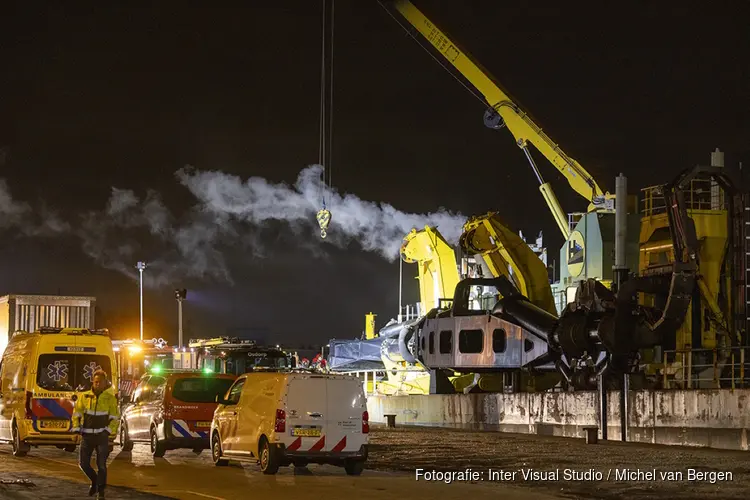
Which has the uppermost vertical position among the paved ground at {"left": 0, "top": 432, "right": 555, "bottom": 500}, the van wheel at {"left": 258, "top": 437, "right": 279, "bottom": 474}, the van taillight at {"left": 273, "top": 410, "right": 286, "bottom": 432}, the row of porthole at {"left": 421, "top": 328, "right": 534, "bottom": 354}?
the row of porthole at {"left": 421, "top": 328, "right": 534, "bottom": 354}

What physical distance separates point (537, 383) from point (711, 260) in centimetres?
701

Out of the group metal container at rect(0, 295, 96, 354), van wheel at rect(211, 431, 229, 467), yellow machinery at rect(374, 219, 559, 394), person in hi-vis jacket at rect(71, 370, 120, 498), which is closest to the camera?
person in hi-vis jacket at rect(71, 370, 120, 498)

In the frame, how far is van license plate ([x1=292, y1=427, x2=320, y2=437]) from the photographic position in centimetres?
1997

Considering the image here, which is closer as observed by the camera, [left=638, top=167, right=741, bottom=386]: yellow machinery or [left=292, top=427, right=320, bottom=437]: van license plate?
[left=292, top=427, right=320, bottom=437]: van license plate

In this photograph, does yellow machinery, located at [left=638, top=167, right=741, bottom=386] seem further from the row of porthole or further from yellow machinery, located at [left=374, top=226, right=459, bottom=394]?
yellow machinery, located at [left=374, top=226, right=459, bottom=394]

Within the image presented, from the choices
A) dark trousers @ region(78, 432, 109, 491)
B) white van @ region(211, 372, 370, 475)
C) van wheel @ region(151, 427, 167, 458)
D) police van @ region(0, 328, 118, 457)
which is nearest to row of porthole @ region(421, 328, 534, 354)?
van wheel @ region(151, 427, 167, 458)

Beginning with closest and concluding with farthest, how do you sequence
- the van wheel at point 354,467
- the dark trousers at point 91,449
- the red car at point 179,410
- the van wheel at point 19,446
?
the dark trousers at point 91,449 < the van wheel at point 354,467 < the red car at point 179,410 < the van wheel at point 19,446

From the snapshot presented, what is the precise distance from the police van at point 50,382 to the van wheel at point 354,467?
631 cm

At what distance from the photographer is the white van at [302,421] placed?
65.7 feet

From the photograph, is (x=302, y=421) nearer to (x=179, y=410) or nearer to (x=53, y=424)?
(x=179, y=410)

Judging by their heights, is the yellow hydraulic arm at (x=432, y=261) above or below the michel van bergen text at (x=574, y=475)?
above

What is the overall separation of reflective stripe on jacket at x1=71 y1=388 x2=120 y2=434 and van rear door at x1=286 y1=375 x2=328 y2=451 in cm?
391

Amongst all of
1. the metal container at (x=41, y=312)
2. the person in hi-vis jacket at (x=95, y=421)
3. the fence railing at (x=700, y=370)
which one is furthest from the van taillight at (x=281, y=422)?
the metal container at (x=41, y=312)

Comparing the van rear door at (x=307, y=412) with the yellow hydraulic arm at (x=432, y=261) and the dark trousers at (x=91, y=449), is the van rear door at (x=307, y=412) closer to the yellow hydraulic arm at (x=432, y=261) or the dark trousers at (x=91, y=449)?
the dark trousers at (x=91, y=449)
